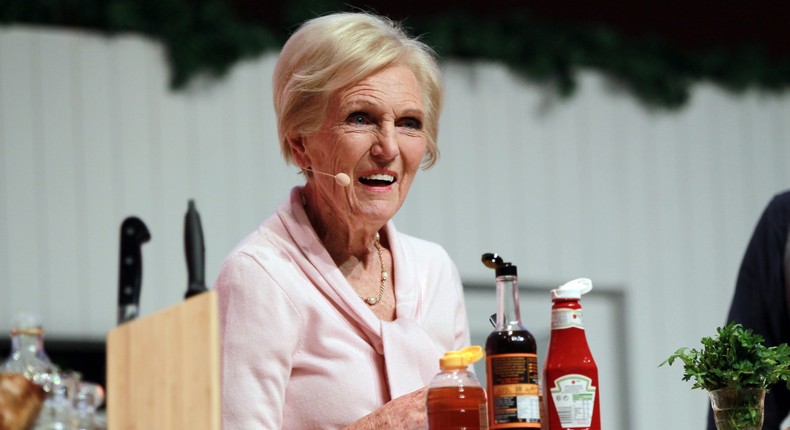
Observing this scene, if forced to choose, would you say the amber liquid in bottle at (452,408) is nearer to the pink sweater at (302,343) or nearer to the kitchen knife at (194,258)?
the pink sweater at (302,343)

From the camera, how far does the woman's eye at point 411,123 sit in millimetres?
2277

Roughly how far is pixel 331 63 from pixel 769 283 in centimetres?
108

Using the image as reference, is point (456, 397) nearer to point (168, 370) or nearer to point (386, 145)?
point (168, 370)

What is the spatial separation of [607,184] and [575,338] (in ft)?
13.6

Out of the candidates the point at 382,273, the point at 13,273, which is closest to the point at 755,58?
the point at 13,273

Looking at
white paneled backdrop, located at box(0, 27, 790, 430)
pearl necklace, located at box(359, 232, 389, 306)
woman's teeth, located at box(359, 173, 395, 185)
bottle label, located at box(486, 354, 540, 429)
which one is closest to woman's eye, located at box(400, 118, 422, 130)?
woman's teeth, located at box(359, 173, 395, 185)

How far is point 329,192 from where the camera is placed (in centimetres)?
226

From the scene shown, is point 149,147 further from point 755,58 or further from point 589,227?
point 755,58

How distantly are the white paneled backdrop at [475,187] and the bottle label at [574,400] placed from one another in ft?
11.0

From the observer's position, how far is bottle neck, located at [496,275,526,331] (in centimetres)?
175

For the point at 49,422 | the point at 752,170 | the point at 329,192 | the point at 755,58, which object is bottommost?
the point at 49,422

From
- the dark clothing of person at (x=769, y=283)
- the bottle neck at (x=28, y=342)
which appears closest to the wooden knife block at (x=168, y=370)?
the bottle neck at (x=28, y=342)

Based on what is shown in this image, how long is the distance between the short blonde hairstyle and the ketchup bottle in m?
0.66

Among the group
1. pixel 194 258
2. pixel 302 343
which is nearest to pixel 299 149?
pixel 302 343
